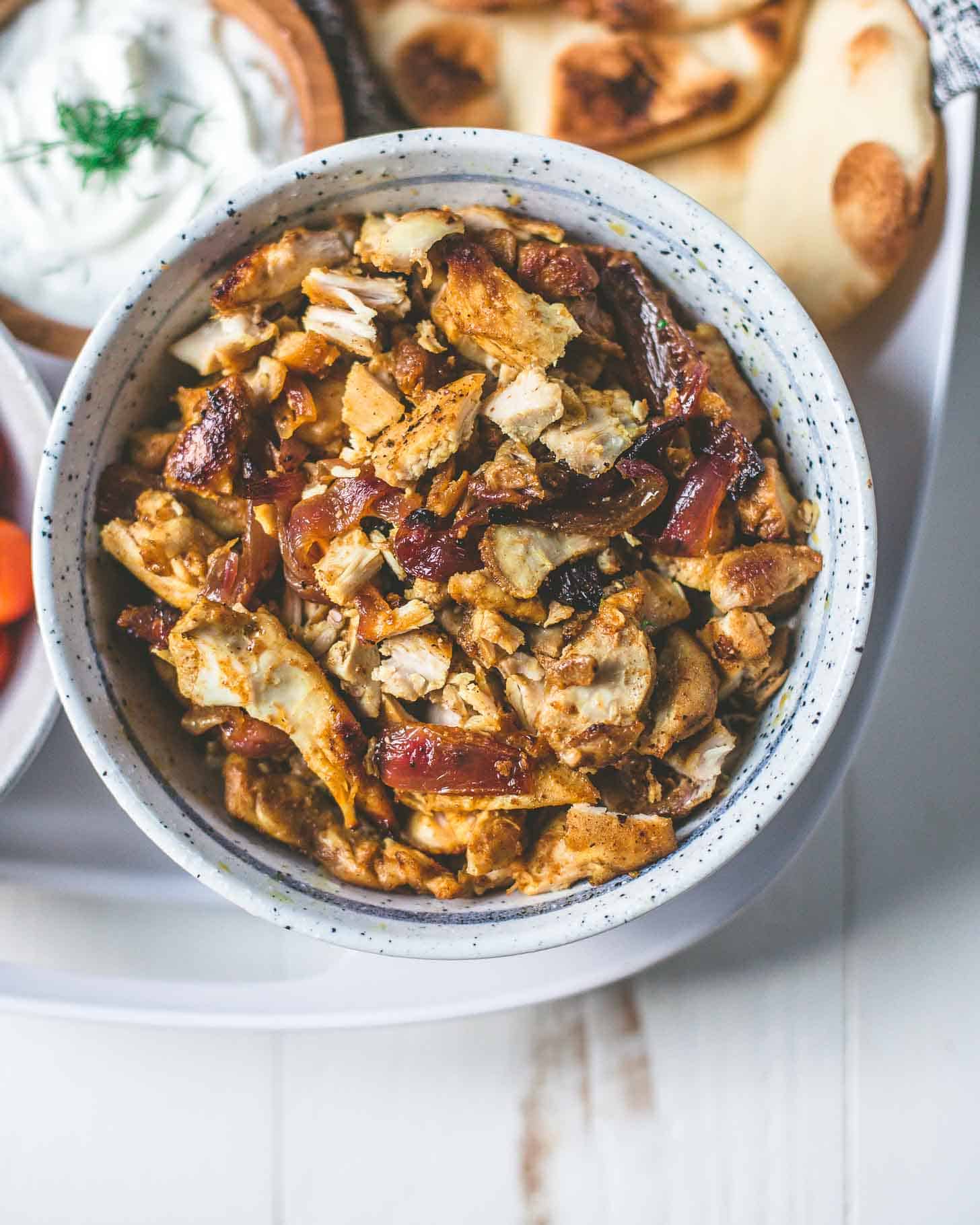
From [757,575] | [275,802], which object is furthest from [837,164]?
[275,802]

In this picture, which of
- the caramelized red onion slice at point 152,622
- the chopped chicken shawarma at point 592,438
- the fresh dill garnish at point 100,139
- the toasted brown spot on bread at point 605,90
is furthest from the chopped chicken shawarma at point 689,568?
the fresh dill garnish at point 100,139

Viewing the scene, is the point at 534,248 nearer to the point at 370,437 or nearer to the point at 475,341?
the point at 475,341

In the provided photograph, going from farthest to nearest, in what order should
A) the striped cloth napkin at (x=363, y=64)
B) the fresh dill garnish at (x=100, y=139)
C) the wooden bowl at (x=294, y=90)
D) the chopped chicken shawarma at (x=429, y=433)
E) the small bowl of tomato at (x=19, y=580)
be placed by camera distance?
1. the fresh dill garnish at (x=100, y=139)
2. the wooden bowl at (x=294, y=90)
3. the striped cloth napkin at (x=363, y=64)
4. the small bowl of tomato at (x=19, y=580)
5. the chopped chicken shawarma at (x=429, y=433)

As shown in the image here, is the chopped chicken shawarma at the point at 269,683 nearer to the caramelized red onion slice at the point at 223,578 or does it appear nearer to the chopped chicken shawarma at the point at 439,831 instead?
the caramelized red onion slice at the point at 223,578

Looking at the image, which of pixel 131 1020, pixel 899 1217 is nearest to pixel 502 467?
pixel 131 1020

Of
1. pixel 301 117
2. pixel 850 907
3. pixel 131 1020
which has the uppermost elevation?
pixel 301 117

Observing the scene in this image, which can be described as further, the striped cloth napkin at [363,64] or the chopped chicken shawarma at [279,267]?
the striped cloth napkin at [363,64]
